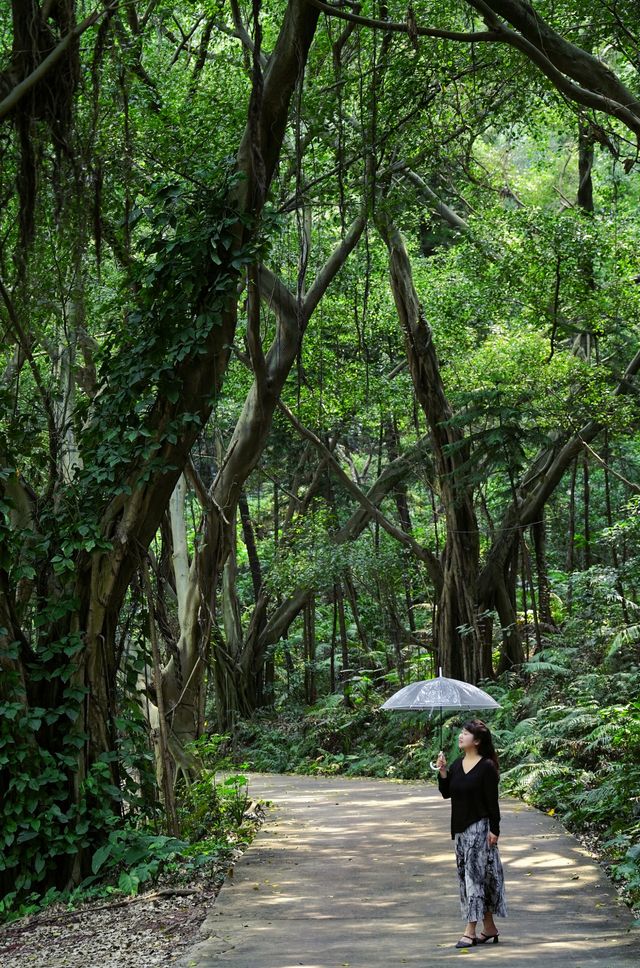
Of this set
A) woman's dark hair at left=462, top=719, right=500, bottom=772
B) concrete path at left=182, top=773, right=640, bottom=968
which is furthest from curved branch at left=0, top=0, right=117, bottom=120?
concrete path at left=182, top=773, right=640, bottom=968

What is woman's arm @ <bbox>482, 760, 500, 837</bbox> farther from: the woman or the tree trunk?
the tree trunk

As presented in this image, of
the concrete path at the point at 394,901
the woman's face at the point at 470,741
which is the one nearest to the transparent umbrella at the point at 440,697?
the woman's face at the point at 470,741

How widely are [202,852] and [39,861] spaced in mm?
1199

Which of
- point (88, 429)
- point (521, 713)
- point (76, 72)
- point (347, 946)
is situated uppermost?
point (76, 72)

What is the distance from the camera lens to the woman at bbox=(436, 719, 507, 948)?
560 cm

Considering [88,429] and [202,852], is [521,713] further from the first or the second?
[88,429]

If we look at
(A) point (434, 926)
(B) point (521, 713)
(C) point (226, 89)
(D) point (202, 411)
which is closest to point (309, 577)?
(B) point (521, 713)

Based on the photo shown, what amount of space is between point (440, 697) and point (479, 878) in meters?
1.15

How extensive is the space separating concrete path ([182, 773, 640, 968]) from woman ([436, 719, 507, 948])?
0.58 ft

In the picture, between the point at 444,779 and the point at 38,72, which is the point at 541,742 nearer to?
the point at 444,779

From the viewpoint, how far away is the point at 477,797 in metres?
5.80

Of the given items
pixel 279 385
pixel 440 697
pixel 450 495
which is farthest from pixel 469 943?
pixel 450 495

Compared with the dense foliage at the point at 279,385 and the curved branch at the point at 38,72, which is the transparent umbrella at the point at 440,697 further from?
the curved branch at the point at 38,72

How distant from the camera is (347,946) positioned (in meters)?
5.54
